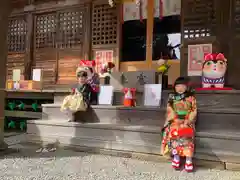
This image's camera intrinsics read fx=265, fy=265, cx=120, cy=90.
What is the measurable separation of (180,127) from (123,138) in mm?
1043

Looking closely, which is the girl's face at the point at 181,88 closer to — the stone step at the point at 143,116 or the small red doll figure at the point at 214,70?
the stone step at the point at 143,116

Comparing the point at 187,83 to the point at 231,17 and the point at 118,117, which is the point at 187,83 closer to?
the point at 118,117

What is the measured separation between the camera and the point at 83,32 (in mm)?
6887

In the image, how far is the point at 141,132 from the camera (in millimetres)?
3959

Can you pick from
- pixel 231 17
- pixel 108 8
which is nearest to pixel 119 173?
pixel 231 17

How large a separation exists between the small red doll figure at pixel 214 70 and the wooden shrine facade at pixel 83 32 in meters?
0.78

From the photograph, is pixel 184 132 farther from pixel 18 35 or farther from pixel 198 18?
pixel 18 35

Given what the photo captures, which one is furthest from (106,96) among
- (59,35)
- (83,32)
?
(59,35)

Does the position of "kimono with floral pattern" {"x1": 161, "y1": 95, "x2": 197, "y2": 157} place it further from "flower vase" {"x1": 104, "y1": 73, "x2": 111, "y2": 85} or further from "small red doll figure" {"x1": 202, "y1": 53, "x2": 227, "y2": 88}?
"flower vase" {"x1": 104, "y1": 73, "x2": 111, "y2": 85}

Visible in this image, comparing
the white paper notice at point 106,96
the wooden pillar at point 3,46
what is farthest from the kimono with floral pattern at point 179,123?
the wooden pillar at point 3,46

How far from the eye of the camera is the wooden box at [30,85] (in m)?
6.46

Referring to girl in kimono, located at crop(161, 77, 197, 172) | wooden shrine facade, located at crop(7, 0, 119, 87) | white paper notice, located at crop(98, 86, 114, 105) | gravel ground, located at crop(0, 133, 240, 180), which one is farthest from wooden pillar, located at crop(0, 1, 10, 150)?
wooden shrine facade, located at crop(7, 0, 119, 87)

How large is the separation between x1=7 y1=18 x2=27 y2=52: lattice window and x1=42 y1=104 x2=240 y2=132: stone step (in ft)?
10.9

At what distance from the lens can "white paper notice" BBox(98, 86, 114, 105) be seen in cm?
479
